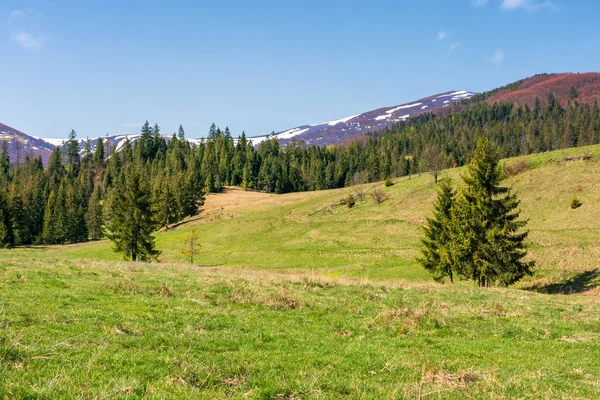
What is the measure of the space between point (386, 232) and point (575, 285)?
33794mm

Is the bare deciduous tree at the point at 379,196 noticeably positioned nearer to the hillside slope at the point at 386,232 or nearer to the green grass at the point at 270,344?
the hillside slope at the point at 386,232

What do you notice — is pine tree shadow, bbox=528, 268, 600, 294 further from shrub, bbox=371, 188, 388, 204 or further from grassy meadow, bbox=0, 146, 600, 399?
shrub, bbox=371, 188, 388, 204

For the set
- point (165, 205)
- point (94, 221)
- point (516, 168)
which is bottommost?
point (94, 221)

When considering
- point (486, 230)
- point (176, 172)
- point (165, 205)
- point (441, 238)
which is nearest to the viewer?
point (486, 230)

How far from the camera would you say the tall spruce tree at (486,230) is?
34.8 metres

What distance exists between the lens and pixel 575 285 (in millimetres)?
→ 34781

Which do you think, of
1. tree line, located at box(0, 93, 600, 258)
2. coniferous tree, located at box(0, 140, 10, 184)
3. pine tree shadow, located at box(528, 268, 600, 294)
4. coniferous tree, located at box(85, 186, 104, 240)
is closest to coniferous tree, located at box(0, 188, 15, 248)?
tree line, located at box(0, 93, 600, 258)

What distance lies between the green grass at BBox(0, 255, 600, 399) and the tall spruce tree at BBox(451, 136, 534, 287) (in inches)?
589

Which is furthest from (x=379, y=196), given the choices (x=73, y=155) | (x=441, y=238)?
(x=73, y=155)

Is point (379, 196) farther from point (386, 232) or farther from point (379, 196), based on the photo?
point (386, 232)

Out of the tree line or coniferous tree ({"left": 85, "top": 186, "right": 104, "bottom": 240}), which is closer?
the tree line

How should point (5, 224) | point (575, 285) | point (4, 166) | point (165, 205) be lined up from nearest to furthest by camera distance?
point (575, 285) < point (5, 224) < point (165, 205) < point (4, 166)

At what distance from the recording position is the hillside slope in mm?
44188

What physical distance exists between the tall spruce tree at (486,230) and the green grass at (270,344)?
49.1ft
